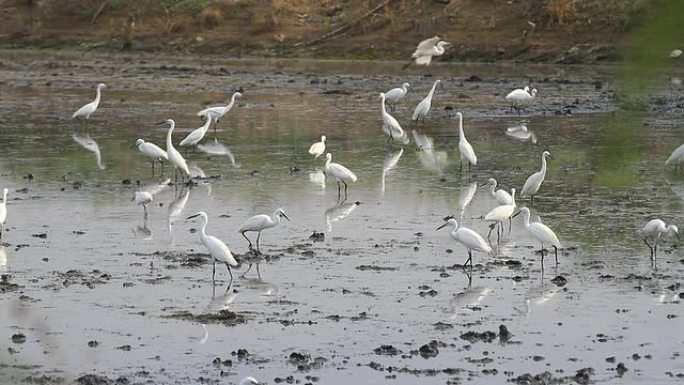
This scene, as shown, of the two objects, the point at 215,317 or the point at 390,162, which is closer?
the point at 215,317

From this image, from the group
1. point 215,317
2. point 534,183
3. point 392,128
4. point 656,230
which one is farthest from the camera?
point 392,128

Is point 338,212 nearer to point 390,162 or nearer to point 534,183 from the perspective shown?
point 534,183

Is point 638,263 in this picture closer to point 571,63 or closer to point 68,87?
point 68,87

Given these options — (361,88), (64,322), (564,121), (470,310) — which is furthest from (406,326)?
(361,88)

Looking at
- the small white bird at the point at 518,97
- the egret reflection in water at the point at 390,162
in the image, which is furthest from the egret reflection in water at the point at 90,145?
the small white bird at the point at 518,97

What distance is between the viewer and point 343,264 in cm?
1230

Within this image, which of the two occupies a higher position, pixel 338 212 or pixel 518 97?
pixel 518 97

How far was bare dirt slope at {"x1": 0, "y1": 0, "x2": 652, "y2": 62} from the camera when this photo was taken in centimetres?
4116

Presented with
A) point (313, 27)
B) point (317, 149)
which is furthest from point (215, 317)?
point (313, 27)

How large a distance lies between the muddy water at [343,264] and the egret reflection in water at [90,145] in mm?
138

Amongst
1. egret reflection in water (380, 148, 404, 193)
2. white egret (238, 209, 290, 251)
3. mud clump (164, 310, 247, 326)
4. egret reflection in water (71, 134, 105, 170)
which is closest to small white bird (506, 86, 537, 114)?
egret reflection in water (380, 148, 404, 193)

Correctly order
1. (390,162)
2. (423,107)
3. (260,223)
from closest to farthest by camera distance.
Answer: (260,223), (390,162), (423,107)

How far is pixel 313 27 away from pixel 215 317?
36930mm

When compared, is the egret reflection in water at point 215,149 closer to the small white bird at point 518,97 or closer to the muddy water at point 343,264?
the muddy water at point 343,264
